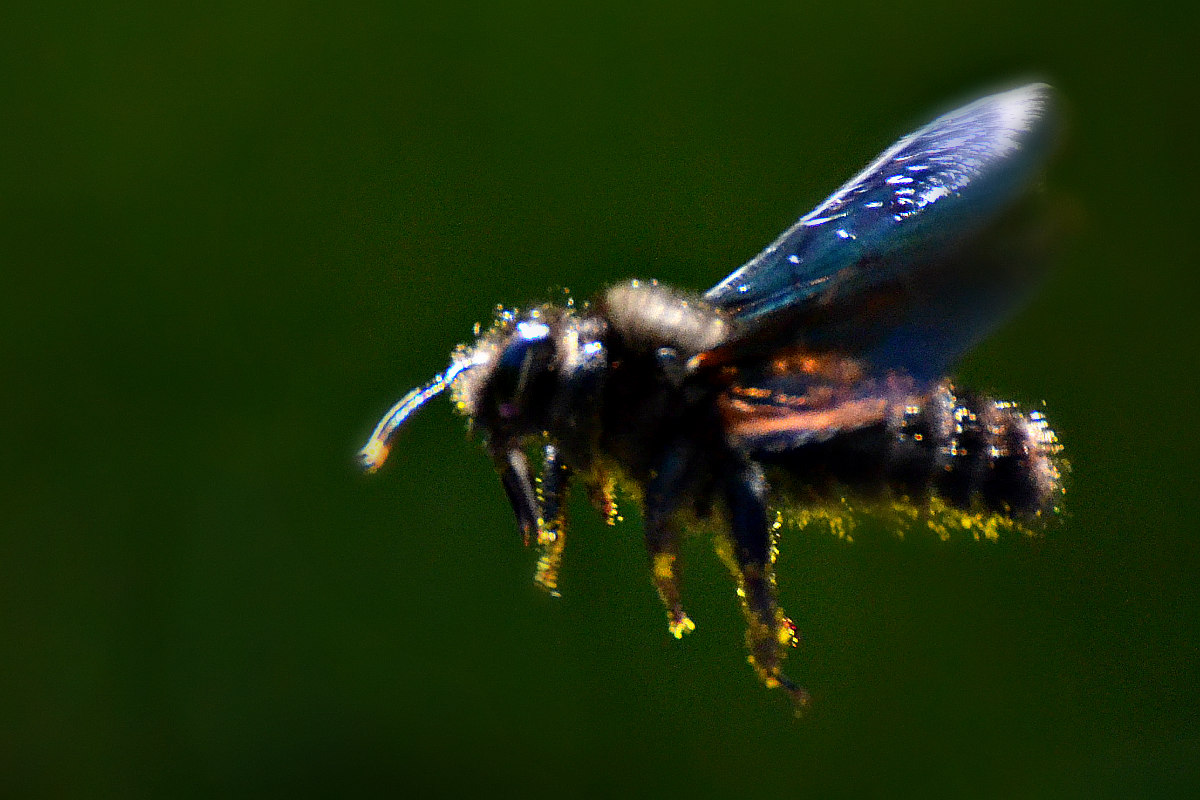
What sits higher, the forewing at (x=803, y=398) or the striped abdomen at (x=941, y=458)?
the forewing at (x=803, y=398)

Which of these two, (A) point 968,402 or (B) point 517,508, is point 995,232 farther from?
(B) point 517,508

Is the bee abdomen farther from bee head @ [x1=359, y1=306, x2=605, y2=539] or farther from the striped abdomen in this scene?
bee head @ [x1=359, y1=306, x2=605, y2=539]

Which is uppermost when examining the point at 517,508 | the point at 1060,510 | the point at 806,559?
the point at 517,508

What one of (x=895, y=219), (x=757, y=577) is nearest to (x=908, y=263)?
(x=895, y=219)

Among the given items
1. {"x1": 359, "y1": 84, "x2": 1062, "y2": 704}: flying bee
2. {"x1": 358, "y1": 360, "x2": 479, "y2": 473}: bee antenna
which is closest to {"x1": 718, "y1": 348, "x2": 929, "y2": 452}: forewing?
{"x1": 359, "y1": 84, "x2": 1062, "y2": 704}: flying bee

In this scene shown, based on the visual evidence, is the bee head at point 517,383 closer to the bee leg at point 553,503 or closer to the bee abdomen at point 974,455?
the bee leg at point 553,503

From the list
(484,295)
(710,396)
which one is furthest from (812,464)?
(484,295)

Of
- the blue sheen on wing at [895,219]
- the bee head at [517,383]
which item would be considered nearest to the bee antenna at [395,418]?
the bee head at [517,383]
